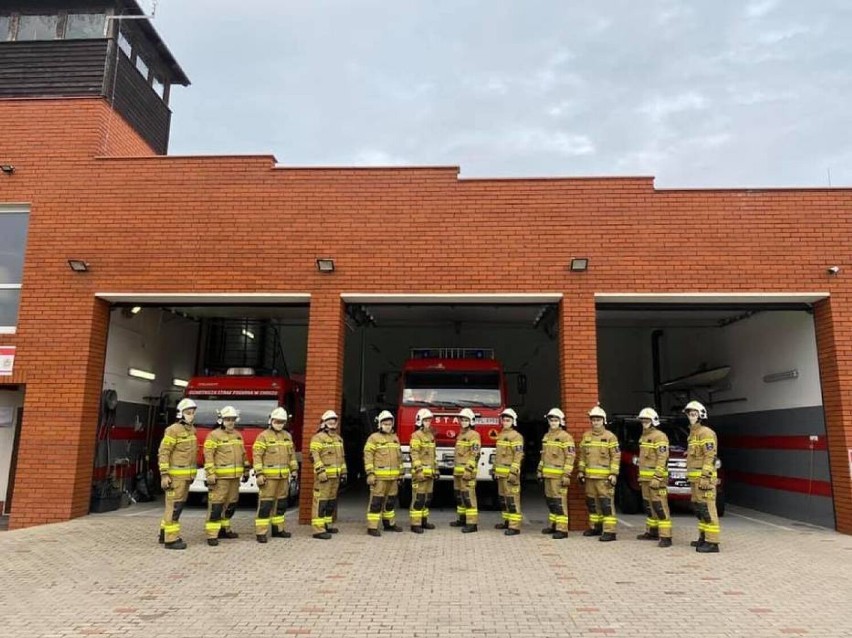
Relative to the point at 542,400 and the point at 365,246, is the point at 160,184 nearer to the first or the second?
the point at 365,246

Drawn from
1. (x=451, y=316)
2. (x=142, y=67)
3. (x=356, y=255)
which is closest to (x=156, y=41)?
(x=142, y=67)

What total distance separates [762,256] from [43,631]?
412 inches

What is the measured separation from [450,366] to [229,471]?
15.8 feet

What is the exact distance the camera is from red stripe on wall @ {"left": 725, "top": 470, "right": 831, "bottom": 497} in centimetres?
1024

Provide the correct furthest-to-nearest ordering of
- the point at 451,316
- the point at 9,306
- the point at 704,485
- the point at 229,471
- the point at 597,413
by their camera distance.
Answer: the point at 451,316 → the point at 9,306 → the point at 597,413 → the point at 229,471 → the point at 704,485

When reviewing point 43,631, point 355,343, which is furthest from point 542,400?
point 43,631

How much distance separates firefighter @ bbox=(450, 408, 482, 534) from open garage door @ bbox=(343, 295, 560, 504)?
121 cm

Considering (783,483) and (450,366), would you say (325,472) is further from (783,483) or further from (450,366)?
(783,483)

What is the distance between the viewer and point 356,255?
10219mm

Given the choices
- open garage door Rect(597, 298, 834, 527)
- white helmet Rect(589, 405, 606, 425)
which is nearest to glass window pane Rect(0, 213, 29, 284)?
white helmet Rect(589, 405, 606, 425)

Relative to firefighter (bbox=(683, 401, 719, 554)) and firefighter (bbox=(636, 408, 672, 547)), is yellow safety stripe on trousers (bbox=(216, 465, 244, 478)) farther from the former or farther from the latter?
firefighter (bbox=(683, 401, 719, 554))

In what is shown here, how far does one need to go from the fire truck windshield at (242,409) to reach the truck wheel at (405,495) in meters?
2.91

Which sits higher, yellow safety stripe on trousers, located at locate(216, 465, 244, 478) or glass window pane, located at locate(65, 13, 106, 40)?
glass window pane, located at locate(65, 13, 106, 40)

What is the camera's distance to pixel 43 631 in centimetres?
499
